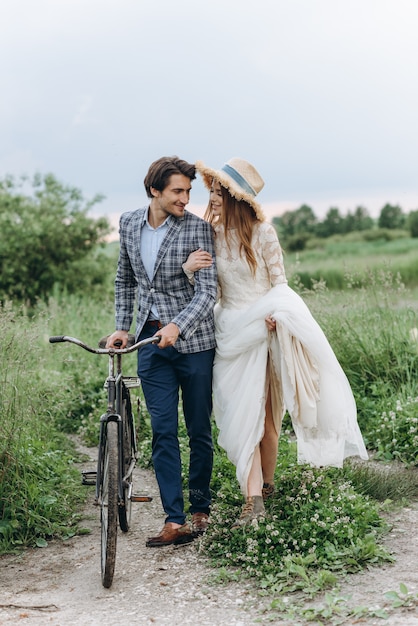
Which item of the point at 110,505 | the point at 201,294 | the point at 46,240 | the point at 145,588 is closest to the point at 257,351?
the point at 201,294

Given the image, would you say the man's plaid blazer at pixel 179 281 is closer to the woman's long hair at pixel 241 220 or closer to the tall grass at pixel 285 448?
the woman's long hair at pixel 241 220

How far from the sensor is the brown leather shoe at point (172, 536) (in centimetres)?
517

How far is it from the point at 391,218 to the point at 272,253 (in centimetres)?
1916

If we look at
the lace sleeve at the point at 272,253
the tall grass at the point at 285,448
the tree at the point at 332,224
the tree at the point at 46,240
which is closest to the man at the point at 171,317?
the lace sleeve at the point at 272,253

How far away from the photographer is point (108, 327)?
11.3 metres

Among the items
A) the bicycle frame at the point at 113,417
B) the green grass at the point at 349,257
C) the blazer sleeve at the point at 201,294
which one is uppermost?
the green grass at the point at 349,257

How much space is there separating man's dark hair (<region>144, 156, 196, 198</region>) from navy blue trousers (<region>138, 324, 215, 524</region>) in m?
0.88

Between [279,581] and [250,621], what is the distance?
39cm

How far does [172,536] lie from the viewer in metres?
5.17

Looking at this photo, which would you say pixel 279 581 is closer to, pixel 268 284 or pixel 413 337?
pixel 268 284

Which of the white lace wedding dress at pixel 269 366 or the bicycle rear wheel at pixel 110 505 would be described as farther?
the white lace wedding dress at pixel 269 366

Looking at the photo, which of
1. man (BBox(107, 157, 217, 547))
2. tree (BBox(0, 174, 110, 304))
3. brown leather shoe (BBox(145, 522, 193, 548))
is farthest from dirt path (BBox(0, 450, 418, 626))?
tree (BBox(0, 174, 110, 304))

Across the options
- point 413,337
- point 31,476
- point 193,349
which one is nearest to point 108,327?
point 413,337

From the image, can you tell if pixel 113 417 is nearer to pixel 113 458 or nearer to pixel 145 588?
pixel 113 458
